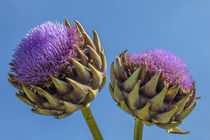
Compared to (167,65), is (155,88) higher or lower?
lower

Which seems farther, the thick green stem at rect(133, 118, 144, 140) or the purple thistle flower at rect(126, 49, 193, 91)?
the thick green stem at rect(133, 118, 144, 140)

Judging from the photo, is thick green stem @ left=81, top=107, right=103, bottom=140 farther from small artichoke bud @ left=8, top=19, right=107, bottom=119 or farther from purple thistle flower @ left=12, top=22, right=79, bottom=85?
purple thistle flower @ left=12, top=22, right=79, bottom=85

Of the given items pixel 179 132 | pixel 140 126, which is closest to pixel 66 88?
pixel 140 126

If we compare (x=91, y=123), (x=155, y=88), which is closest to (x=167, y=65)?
(x=155, y=88)

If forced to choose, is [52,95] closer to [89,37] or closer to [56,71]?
[56,71]

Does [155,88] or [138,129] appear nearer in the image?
[155,88]

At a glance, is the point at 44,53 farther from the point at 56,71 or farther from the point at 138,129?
the point at 138,129

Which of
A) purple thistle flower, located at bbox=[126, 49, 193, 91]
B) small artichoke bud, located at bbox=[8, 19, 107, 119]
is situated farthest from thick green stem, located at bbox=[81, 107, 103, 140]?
purple thistle flower, located at bbox=[126, 49, 193, 91]

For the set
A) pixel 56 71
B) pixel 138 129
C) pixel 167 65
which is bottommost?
pixel 138 129
